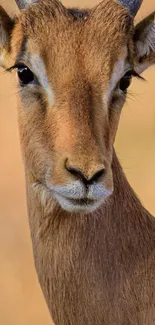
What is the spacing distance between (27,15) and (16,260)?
25.1ft

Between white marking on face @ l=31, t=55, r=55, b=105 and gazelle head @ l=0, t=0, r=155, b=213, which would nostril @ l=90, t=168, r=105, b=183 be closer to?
gazelle head @ l=0, t=0, r=155, b=213

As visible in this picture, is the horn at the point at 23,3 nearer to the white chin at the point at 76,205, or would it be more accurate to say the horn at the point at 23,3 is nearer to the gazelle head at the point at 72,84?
the gazelle head at the point at 72,84

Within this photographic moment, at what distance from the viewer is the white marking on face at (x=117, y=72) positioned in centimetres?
745

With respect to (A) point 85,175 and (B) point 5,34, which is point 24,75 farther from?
(A) point 85,175

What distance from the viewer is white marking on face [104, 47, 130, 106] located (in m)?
7.45

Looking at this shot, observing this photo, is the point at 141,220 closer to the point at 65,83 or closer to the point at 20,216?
the point at 65,83

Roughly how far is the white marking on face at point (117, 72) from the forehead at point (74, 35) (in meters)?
0.03

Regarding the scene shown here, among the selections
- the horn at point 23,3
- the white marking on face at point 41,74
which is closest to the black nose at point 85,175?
the white marking on face at point 41,74

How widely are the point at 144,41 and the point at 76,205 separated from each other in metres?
1.65

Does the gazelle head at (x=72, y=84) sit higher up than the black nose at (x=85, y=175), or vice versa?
the gazelle head at (x=72, y=84)

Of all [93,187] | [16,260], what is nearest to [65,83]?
[93,187]

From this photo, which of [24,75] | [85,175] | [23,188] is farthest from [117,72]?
[23,188]

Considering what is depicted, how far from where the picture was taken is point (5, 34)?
7.96 m

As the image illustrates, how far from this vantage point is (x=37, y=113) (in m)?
7.54
